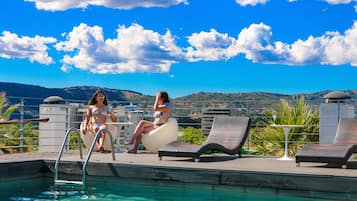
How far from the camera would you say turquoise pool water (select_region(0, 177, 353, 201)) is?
6711 mm

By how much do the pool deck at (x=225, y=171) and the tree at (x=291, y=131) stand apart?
231cm

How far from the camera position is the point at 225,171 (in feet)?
23.1

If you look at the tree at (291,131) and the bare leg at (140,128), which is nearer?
the bare leg at (140,128)

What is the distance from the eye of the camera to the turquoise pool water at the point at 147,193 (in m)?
6.71

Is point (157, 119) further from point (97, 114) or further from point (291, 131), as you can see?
point (291, 131)

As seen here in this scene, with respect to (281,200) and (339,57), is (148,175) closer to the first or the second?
(281,200)

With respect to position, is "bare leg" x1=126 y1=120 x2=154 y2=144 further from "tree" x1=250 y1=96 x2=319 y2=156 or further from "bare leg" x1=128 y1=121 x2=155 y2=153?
"tree" x1=250 y1=96 x2=319 y2=156

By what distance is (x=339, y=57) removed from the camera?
23.2m

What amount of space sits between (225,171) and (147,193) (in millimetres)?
1127

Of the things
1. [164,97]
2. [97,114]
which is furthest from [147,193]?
[97,114]

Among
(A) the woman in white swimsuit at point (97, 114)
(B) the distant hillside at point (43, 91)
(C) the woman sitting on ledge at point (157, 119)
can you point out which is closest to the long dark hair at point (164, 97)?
(C) the woman sitting on ledge at point (157, 119)

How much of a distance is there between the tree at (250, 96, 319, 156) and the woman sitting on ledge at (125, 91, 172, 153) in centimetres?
224

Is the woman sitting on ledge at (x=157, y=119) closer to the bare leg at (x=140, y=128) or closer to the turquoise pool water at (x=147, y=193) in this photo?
the bare leg at (x=140, y=128)

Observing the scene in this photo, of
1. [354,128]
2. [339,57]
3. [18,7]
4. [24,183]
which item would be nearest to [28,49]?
[18,7]
